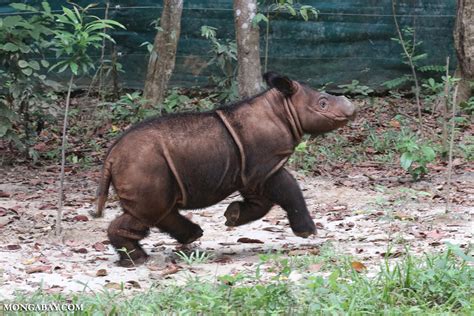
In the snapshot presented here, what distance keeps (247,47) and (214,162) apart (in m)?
3.36

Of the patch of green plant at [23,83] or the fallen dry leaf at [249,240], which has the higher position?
the patch of green plant at [23,83]

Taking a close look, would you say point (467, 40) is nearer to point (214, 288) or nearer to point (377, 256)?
point (377, 256)

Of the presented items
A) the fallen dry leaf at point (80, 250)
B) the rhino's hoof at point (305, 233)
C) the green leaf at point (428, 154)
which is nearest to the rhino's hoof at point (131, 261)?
the fallen dry leaf at point (80, 250)

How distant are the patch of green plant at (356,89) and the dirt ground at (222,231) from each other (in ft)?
10.2

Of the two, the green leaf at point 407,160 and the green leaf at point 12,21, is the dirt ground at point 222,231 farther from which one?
the green leaf at point 12,21

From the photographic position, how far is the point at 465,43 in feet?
42.5

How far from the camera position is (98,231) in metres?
8.34

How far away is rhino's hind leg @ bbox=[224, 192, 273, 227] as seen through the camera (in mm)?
7574

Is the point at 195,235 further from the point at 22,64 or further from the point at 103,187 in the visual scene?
the point at 22,64

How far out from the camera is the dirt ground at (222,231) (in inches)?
259

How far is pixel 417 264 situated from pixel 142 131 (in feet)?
7.86

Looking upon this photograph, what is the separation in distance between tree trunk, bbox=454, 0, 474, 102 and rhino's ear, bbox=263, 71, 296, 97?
6.05m

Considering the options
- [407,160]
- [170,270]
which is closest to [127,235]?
[170,270]

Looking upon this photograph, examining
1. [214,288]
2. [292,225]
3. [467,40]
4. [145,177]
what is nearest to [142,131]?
[145,177]
